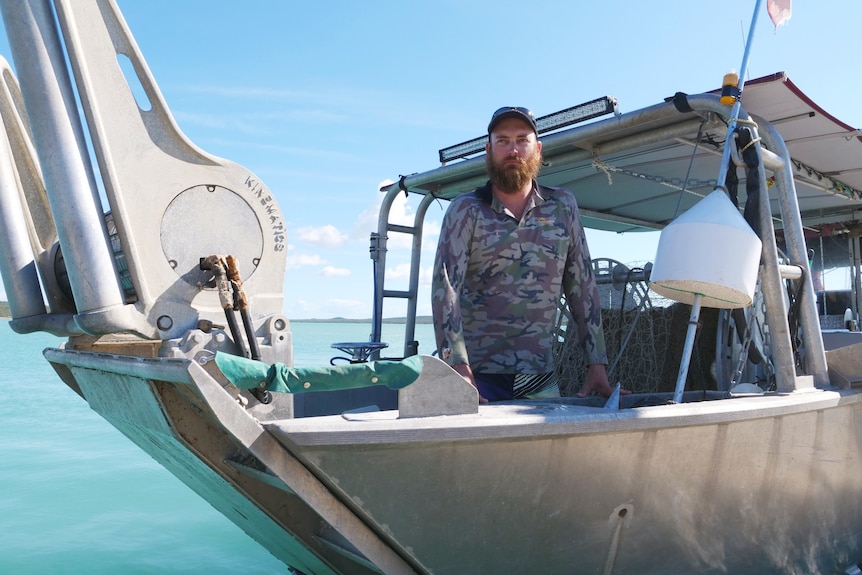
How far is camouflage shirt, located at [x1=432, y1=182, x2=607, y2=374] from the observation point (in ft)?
9.42

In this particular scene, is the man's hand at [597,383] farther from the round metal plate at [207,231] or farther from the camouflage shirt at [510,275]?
the round metal plate at [207,231]

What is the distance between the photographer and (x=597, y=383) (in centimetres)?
289

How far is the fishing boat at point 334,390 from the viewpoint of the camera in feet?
6.81

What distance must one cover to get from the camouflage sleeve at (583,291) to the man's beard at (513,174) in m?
0.28

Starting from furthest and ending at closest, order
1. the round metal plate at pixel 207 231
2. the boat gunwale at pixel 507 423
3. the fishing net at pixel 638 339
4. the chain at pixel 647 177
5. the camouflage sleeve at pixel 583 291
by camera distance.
Result: the fishing net at pixel 638 339, the chain at pixel 647 177, the camouflage sleeve at pixel 583 291, the round metal plate at pixel 207 231, the boat gunwale at pixel 507 423

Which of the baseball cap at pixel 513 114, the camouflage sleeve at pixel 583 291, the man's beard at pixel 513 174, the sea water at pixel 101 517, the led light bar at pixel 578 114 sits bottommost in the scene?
the sea water at pixel 101 517

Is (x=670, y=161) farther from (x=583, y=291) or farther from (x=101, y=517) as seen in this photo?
(x=101, y=517)

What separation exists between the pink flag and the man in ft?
5.96

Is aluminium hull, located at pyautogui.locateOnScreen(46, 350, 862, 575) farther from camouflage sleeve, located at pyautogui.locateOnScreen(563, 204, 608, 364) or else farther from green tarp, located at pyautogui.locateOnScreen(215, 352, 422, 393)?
camouflage sleeve, located at pyautogui.locateOnScreen(563, 204, 608, 364)

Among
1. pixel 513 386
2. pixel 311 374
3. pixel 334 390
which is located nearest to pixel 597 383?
pixel 513 386

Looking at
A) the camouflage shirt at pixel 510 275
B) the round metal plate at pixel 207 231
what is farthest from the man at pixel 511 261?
the round metal plate at pixel 207 231

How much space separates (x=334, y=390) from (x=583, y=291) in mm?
1178

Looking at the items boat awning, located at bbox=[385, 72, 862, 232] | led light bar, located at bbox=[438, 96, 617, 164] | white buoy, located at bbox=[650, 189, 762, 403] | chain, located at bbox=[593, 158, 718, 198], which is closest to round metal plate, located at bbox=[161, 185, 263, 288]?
white buoy, located at bbox=[650, 189, 762, 403]

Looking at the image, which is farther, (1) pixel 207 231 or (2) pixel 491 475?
(1) pixel 207 231
